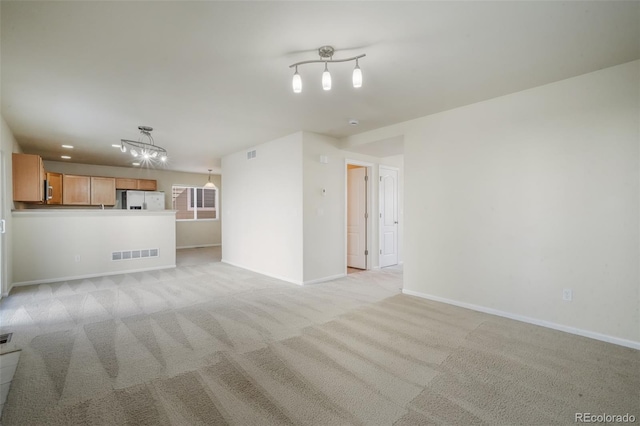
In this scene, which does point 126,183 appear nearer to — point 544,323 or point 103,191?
point 103,191

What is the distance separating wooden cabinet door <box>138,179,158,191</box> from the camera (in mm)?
8729

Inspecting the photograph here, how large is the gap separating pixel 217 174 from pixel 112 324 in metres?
8.10

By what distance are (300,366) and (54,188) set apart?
8122 mm

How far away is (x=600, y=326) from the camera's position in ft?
9.36

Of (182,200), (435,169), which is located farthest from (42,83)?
(182,200)

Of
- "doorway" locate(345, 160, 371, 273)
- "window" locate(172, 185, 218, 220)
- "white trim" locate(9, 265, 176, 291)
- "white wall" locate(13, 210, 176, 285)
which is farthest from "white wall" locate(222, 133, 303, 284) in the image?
"window" locate(172, 185, 218, 220)

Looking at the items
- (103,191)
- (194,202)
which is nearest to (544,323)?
(103,191)

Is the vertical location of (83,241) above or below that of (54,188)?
below

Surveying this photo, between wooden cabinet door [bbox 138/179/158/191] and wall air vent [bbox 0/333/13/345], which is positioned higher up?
wooden cabinet door [bbox 138/179/158/191]

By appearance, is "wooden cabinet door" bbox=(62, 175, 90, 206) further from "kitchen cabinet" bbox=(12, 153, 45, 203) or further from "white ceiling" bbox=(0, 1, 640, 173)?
"white ceiling" bbox=(0, 1, 640, 173)

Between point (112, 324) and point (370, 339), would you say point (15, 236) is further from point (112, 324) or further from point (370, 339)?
point (370, 339)

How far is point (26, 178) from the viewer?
16.3 ft

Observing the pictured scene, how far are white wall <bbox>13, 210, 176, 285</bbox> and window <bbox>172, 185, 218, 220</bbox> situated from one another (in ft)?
11.9

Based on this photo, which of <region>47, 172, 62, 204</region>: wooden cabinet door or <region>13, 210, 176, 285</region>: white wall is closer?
<region>13, 210, 176, 285</region>: white wall
